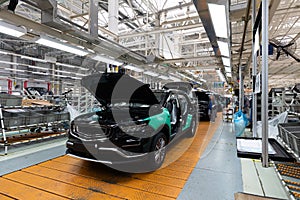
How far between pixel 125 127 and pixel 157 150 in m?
0.72

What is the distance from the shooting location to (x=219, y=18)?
97.3 inches

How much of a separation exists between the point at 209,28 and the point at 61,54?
450 inches

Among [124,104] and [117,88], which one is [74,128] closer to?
[117,88]

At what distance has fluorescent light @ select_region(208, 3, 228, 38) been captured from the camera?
7.07 feet

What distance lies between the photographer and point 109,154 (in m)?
2.50

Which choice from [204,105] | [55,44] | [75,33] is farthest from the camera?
[204,105]

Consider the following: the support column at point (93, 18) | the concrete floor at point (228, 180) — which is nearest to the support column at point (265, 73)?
the concrete floor at point (228, 180)

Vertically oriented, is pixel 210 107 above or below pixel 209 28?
below

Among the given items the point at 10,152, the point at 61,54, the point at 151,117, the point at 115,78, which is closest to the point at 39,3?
the point at 115,78

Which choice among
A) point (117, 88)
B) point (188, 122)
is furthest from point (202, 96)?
point (117, 88)

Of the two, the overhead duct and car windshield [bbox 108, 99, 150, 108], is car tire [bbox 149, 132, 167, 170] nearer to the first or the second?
car windshield [bbox 108, 99, 150, 108]

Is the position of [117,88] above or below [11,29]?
below

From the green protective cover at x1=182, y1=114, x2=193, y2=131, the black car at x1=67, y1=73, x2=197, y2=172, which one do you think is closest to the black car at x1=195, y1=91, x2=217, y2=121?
the green protective cover at x1=182, y1=114, x2=193, y2=131

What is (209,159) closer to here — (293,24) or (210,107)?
(293,24)
